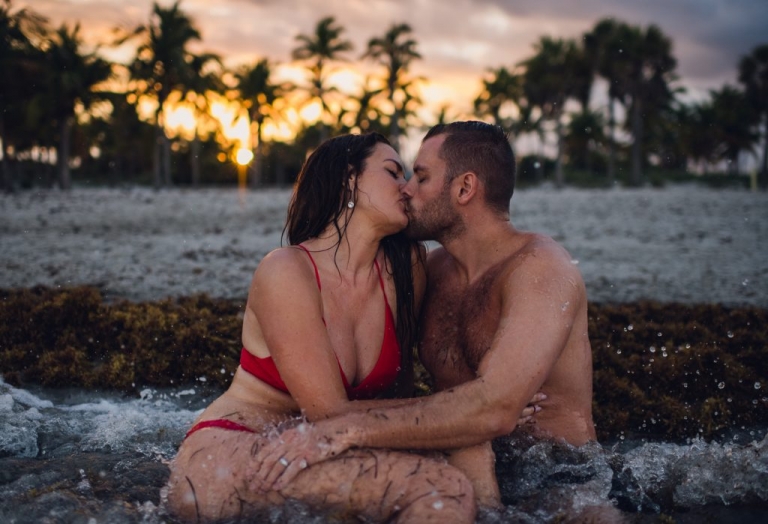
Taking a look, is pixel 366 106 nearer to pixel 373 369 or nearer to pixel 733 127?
pixel 733 127

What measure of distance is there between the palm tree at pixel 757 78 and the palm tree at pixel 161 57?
1554 inches

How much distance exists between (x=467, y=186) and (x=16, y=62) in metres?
34.6

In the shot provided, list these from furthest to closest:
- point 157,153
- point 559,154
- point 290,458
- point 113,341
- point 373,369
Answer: point 559,154
point 157,153
point 113,341
point 373,369
point 290,458

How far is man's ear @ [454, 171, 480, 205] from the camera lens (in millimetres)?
3996

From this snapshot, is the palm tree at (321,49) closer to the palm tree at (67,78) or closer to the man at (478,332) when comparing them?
the palm tree at (67,78)

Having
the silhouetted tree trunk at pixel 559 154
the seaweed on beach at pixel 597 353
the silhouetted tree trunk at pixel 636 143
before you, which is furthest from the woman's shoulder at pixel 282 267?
the silhouetted tree trunk at pixel 636 143

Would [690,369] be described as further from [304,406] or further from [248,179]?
[248,179]

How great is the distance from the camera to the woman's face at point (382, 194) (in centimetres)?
386

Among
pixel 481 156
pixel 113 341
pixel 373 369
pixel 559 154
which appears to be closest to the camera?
pixel 373 369

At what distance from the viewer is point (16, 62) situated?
107 feet

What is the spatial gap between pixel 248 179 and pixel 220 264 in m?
59.0

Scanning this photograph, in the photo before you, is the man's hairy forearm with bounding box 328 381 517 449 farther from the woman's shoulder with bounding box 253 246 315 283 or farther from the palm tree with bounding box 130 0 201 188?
the palm tree with bounding box 130 0 201 188

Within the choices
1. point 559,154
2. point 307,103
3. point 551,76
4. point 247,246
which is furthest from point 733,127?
point 247,246

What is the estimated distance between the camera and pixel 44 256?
36.3 feet
